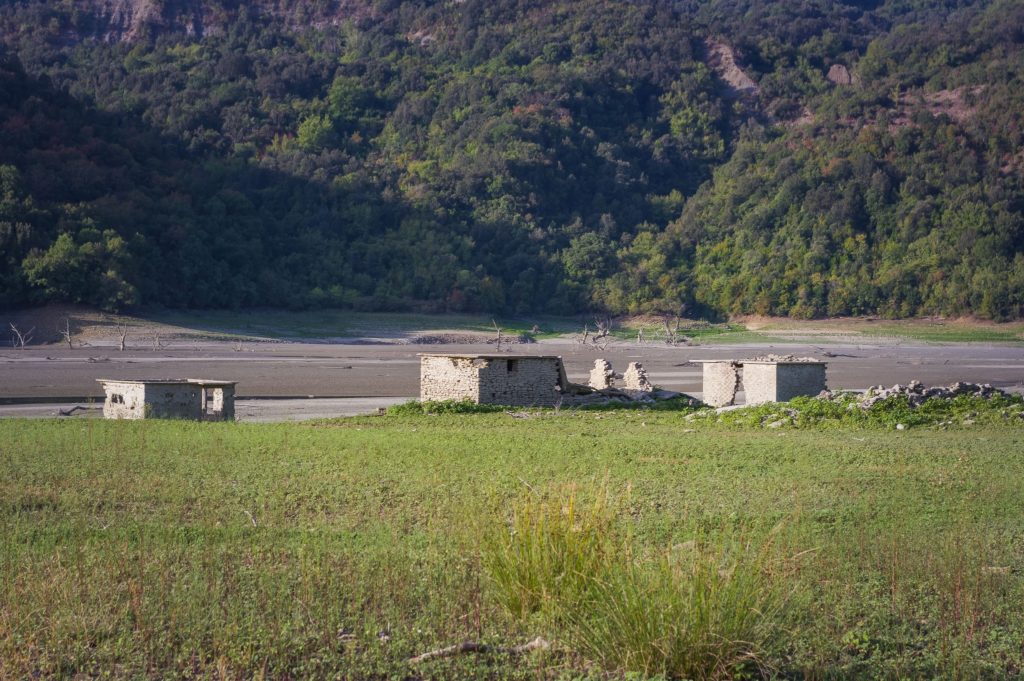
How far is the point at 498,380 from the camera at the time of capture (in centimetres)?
2419

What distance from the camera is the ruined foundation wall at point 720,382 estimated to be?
2648 centimetres

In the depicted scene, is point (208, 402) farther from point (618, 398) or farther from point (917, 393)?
point (917, 393)

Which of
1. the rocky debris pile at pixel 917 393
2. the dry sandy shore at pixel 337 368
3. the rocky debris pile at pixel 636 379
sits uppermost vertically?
the rocky debris pile at pixel 917 393

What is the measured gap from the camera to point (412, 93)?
124938mm

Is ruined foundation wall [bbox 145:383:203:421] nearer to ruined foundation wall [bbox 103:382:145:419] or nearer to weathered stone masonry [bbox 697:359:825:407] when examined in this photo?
ruined foundation wall [bbox 103:382:145:419]

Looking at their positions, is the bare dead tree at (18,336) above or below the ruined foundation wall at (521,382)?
below

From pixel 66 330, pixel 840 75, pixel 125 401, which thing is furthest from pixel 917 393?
pixel 840 75

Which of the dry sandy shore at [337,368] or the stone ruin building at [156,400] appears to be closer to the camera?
the stone ruin building at [156,400]

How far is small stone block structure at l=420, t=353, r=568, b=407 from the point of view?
79.0ft

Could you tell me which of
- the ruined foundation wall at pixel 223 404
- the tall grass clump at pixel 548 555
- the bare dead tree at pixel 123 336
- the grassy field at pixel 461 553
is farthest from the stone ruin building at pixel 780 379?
the bare dead tree at pixel 123 336

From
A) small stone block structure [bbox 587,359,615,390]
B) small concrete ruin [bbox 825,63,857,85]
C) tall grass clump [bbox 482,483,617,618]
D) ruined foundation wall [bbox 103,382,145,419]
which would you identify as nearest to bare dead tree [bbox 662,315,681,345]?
small stone block structure [bbox 587,359,615,390]

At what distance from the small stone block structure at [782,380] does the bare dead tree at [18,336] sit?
135 ft

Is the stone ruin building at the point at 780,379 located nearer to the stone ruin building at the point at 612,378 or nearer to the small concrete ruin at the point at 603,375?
the stone ruin building at the point at 612,378

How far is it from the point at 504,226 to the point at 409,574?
93401 mm
